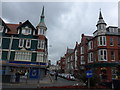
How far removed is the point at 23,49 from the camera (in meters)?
28.6

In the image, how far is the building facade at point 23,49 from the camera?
2753 cm

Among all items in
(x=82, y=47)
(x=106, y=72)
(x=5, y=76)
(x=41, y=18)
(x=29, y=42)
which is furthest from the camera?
(x=82, y=47)

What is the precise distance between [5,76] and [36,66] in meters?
10.2

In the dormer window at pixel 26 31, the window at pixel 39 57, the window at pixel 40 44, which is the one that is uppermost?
the dormer window at pixel 26 31

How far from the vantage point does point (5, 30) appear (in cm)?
2948

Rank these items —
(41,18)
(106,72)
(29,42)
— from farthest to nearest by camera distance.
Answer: (41,18)
(29,42)
(106,72)

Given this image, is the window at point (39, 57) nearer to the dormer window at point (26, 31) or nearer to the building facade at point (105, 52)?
the dormer window at point (26, 31)

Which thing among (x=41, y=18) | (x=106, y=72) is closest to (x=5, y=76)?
(x=41, y=18)

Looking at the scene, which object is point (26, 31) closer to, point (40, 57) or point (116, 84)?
point (40, 57)

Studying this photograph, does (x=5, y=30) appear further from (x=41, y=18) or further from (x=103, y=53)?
(x=103, y=53)

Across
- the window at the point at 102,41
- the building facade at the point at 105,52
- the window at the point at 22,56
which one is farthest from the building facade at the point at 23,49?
the window at the point at 102,41

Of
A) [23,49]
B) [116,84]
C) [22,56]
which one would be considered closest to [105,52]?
[116,84]

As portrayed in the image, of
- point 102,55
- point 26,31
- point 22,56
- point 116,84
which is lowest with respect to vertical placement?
A: point 116,84

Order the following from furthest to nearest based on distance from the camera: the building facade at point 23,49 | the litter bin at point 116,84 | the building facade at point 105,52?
1. the building facade at point 23,49
2. the building facade at point 105,52
3. the litter bin at point 116,84
